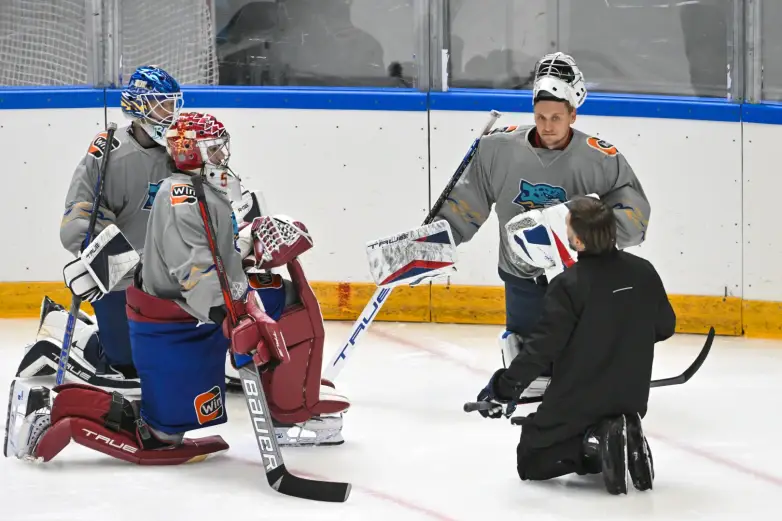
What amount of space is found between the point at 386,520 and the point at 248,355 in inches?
21.2

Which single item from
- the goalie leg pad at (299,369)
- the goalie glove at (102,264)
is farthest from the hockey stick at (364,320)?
the goalie glove at (102,264)

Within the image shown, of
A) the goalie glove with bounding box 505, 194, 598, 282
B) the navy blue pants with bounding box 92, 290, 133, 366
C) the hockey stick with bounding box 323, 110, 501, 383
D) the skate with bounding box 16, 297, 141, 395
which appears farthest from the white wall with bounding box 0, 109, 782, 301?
the goalie glove with bounding box 505, 194, 598, 282

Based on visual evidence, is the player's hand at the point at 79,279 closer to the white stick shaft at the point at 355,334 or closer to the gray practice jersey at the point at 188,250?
the gray practice jersey at the point at 188,250

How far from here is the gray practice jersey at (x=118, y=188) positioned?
437 cm

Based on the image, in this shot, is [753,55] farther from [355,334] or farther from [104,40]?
[104,40]

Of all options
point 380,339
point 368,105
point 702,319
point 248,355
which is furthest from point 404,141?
point 248,355

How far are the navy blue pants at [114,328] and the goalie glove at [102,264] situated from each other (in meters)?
0.28

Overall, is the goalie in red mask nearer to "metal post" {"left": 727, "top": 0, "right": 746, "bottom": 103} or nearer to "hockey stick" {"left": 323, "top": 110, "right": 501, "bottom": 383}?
"hockey stick" {"left": 323, "top": 110, "right": 501, "bottom": 383}

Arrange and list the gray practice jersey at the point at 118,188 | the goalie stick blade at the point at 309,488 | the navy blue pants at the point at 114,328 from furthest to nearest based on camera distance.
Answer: the navy blue pants at the point at 114,328 < the gray practice jersey at the point at 118,188 < the goalie stick blade at the point at 309,488

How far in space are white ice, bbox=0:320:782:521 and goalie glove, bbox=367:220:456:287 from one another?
463 millimetres

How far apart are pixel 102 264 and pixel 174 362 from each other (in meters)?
0.56

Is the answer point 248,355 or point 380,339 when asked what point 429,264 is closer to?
point 248,355

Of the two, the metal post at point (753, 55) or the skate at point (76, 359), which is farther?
the metal post at point (753, 55)

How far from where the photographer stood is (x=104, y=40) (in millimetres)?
5895
